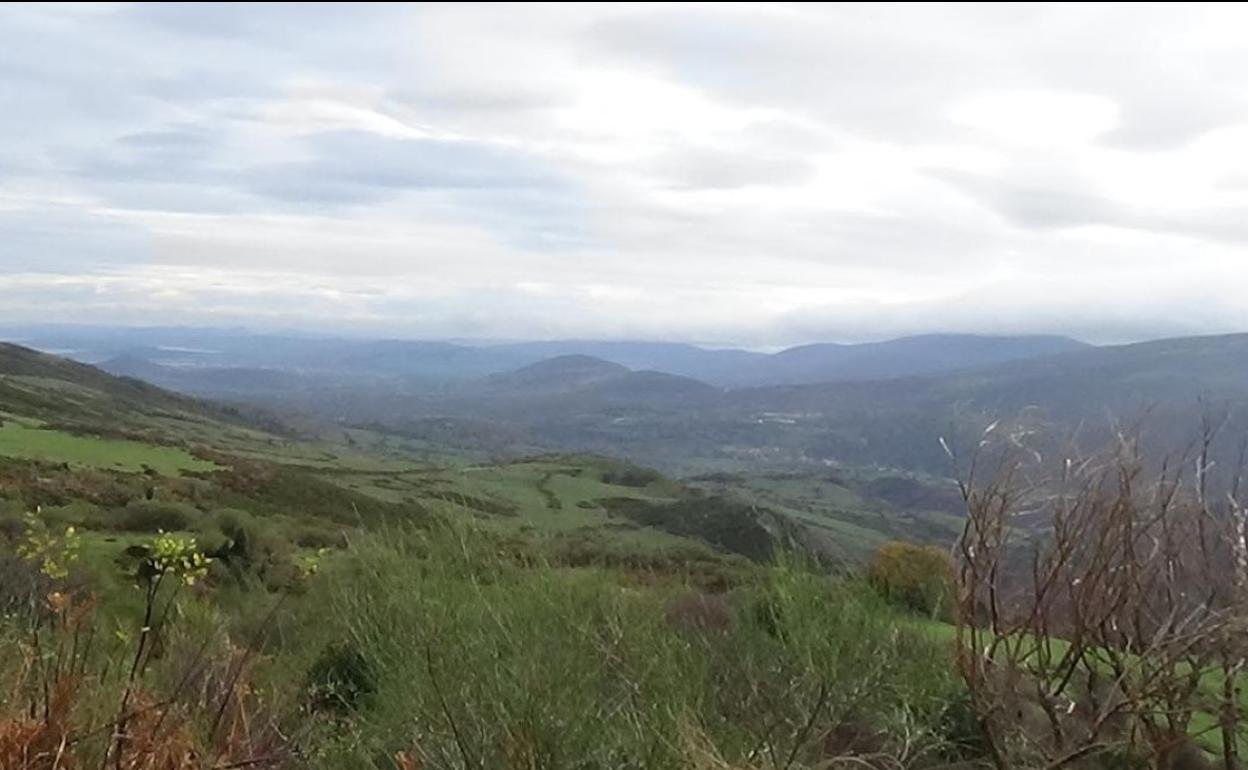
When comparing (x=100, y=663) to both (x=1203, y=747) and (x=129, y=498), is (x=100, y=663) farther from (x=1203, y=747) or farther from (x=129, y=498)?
(x=129, y=498)

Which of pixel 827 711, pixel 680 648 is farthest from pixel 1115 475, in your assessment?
pixel 680 648

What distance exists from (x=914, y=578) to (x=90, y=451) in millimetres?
30244

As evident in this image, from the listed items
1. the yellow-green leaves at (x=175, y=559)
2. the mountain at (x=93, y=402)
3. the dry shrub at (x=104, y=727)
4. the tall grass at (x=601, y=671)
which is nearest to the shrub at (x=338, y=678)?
the tall grass at (x=601, y=671)

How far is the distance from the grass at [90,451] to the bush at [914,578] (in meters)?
24.9

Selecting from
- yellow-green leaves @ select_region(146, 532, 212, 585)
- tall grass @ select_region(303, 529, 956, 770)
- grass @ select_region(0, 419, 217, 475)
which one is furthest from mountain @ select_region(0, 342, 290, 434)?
yellow-green leaves @ select_region(146, 532, 212, 585)

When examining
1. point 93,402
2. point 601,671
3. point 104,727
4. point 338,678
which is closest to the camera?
point 104,727

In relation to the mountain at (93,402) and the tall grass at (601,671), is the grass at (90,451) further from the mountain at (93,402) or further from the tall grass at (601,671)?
the tall grass at (601,671)

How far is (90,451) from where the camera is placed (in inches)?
1352

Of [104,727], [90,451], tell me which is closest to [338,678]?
[104,727]

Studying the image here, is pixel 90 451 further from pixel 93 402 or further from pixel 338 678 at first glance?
pixel 93 402

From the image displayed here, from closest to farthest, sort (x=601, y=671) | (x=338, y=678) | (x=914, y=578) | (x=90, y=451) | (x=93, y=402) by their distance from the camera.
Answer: (x=601, y=671), (x=338, y=678), (x=914, y=578), (x=90, y=451), (x=93, y=402)

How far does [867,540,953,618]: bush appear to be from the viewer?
9.31 metres

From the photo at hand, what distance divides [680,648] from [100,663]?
368 centimetres

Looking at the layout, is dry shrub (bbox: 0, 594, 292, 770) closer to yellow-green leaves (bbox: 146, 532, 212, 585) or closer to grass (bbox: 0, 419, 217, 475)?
yellow-green leaves (bbox: 146, 532, 212, 585)
